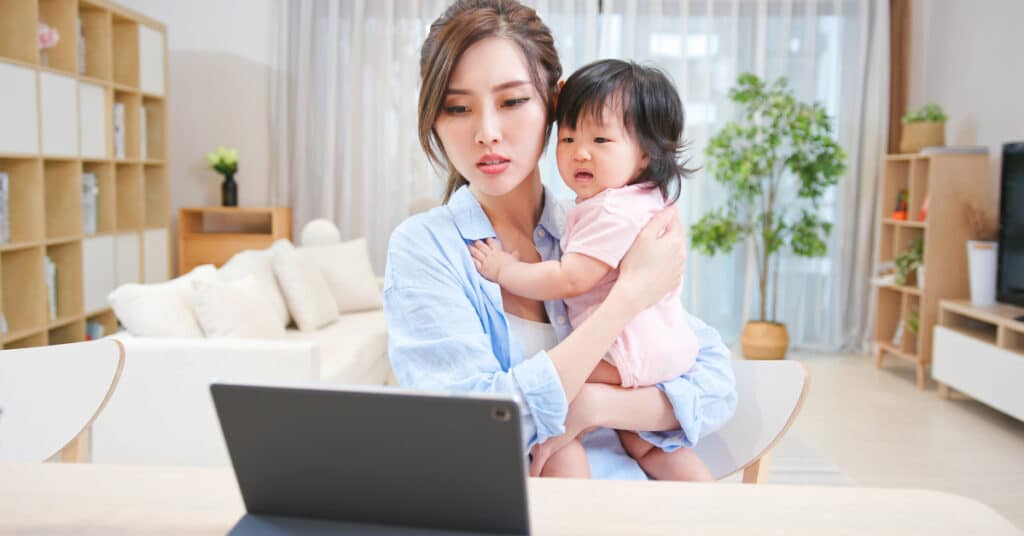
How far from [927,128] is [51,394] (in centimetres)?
475

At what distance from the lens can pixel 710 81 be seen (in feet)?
18.7

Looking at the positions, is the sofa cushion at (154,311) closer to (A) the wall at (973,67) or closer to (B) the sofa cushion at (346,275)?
(B) the sofa cushion at (346,275)

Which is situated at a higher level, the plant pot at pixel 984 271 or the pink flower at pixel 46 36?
the pink flower at pixel 46 36

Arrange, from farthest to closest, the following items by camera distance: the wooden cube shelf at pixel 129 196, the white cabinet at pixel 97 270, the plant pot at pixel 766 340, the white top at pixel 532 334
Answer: the plant pot at pixel 766 340 < the wooden cube shelf at pixel 129 196 < the white cabinet at pixel 97 270 < the white top at pixel 532 334

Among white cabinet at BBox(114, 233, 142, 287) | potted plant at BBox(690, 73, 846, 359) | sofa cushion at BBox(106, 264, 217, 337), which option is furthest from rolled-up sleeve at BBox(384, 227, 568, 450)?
potted plant at BBox(690, 73, 846, 359)

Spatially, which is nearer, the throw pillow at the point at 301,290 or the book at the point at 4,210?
the book at the point at 4,210

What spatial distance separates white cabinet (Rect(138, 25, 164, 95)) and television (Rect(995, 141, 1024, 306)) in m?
4.71

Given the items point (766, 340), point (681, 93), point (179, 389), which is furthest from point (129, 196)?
point (766, 340)

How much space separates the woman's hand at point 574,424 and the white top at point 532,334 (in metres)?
0.14

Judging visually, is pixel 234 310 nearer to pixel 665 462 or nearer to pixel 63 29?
pixel 665 462

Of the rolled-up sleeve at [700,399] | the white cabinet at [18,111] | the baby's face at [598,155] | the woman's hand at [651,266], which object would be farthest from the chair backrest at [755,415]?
the white cabinet at [18,111]

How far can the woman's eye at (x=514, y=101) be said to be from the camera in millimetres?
1212

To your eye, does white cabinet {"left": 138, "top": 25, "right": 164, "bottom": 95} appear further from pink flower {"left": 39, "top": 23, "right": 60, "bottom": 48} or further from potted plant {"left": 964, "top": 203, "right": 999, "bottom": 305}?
potted plant {"left": 964, "top": 203, "right": 999, "bottom": 305}

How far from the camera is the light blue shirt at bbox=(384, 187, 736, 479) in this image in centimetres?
110
